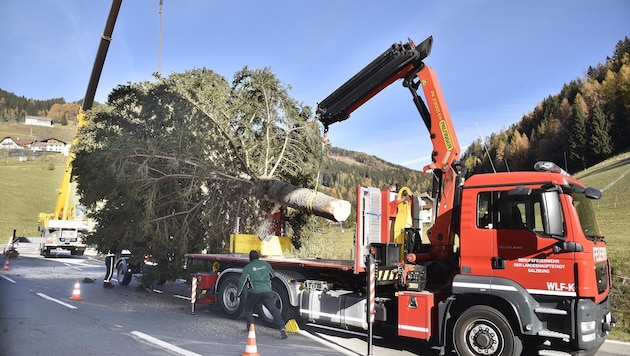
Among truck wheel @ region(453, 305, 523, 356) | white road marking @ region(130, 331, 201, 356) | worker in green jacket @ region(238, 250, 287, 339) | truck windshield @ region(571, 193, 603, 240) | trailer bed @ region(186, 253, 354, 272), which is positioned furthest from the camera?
trailer bed @ region(186, 253, 354, 272)

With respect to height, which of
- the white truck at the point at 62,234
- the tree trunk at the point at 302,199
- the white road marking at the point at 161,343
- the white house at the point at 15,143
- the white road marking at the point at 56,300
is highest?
the white house at the point at 15,143

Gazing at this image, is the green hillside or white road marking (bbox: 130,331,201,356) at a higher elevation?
the green hillside

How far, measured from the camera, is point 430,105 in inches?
321

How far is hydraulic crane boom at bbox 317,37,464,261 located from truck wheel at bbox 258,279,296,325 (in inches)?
111

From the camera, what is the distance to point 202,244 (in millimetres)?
12859

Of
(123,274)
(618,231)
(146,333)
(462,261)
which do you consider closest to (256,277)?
(146,333)

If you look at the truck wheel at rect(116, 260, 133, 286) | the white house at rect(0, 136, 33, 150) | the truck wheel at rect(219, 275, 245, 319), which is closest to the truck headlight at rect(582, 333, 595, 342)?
the truck wheel at rect(219, 275, 245, 319)

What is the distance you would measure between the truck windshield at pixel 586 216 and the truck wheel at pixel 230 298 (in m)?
6.50

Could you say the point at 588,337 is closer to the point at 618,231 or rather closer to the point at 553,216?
the point at 553,216

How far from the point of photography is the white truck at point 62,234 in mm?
26141

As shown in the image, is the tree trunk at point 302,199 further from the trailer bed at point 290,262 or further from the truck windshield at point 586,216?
the truck windshield at point 586,216

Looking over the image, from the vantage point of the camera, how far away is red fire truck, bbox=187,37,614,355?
595 cm

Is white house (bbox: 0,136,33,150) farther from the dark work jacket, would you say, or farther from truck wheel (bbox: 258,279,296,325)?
the dark work jacket

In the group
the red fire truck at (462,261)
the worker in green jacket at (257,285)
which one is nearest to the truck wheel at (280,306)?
the red fire truck at (462,261)
